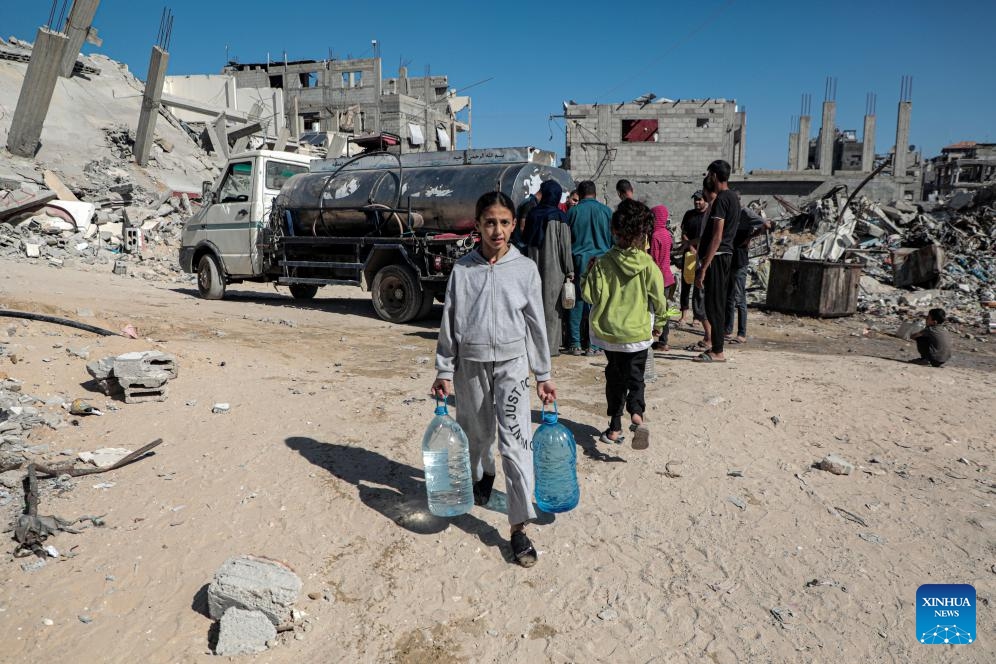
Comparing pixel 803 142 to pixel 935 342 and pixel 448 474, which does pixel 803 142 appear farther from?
pixel 448 474

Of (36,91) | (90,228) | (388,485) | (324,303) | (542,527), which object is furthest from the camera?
(36,91)

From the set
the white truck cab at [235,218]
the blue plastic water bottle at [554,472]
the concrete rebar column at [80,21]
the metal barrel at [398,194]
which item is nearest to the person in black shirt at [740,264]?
the metal barrel at [398,194]

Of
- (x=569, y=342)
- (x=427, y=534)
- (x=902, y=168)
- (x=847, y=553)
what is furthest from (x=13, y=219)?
(x=902, y=168)

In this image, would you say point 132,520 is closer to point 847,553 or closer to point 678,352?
point 847,553

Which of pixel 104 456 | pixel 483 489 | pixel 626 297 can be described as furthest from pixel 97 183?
pixel 483 489

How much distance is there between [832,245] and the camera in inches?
576

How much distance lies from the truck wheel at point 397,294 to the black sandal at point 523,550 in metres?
6.02

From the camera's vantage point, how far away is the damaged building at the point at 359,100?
121ft

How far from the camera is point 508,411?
3.02 metres

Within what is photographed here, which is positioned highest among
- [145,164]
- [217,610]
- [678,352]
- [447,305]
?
[145,164]

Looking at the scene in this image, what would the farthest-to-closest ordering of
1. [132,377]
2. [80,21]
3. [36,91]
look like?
[80,21], [36,91], [132,377]

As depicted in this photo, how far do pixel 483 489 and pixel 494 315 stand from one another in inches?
40.4

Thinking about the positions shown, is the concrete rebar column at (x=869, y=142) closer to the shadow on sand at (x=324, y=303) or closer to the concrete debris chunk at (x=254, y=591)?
the shadow on sand at (x=324, y=303)

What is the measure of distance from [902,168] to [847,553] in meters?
35.8
